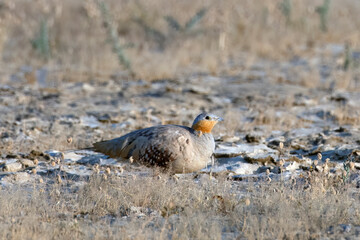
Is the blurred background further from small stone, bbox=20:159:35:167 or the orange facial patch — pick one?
the orange facial patch

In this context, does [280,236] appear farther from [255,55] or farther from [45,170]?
[255,55]

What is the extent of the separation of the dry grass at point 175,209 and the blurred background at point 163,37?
708 centimetres

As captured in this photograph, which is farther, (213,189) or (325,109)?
(325,109)

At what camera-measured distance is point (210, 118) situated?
6215 millimetres

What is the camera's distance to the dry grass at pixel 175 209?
462 centimetres

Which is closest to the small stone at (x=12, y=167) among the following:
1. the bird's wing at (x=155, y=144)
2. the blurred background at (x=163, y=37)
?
the bird's wing at (x=155, y=144)

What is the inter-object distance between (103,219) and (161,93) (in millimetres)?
6500

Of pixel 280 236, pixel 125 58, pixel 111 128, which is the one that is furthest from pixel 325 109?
pixel 280 236

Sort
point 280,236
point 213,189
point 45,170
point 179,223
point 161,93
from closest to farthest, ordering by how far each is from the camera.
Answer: point 280,236 → point 179,223 → point 213,189 → point 45,170 → point 161,93

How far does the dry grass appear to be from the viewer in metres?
4.62

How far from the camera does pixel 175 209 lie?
17.3 ft

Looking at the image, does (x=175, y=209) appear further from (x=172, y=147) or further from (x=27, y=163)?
(x=27, y=163)

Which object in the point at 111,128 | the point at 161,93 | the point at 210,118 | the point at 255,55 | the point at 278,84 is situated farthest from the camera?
the point at 255,55

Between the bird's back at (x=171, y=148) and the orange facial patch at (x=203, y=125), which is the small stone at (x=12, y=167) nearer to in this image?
the bird's back at (x=171, y=148)
